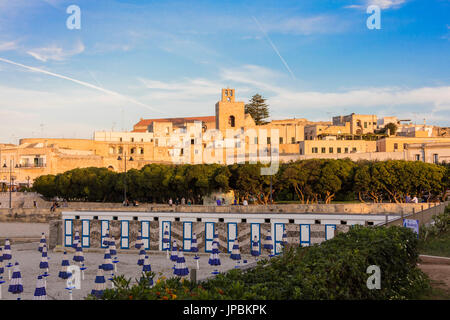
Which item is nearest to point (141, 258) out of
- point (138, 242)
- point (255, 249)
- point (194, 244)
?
point (194, 244)

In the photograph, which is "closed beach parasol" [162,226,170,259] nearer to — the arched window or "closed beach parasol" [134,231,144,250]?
"closed beach parasol" [134,231,144,250]

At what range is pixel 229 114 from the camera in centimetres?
9606

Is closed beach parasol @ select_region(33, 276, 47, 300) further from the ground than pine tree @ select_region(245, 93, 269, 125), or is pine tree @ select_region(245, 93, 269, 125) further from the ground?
pine tree @ select_region(245, 93, 269, 125)

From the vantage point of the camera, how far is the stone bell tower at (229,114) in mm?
95500

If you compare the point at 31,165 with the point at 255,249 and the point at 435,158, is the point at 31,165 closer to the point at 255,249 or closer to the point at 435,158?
the point at 435,158

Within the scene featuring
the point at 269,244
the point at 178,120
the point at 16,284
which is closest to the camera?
the point at 16,284

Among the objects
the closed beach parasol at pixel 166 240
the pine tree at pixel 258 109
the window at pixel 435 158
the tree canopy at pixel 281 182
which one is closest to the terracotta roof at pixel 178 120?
the pine tree at pixel 258 109

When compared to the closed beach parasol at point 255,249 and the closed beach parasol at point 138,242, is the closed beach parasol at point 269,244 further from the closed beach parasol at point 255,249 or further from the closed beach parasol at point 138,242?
the closed beach parasol at point 138,242

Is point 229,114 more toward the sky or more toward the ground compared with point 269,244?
more toward the sky

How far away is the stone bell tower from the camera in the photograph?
95500 millimetres

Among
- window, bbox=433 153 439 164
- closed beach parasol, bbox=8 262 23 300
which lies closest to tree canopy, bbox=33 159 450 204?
window, bbox=433 153 439 164

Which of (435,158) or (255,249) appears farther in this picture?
(435,158)

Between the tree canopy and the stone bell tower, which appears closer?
the tree canopy

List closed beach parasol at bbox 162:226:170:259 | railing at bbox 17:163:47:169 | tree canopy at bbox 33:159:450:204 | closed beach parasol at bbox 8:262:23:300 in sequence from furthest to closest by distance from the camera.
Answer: railing at bbox 17:163:47:169 → tree canopy at bbox 33:159:450:204 → closed beach parasol at bbox 162:226:170:259 → closed beach parasol at bbox 8:262:23:300
